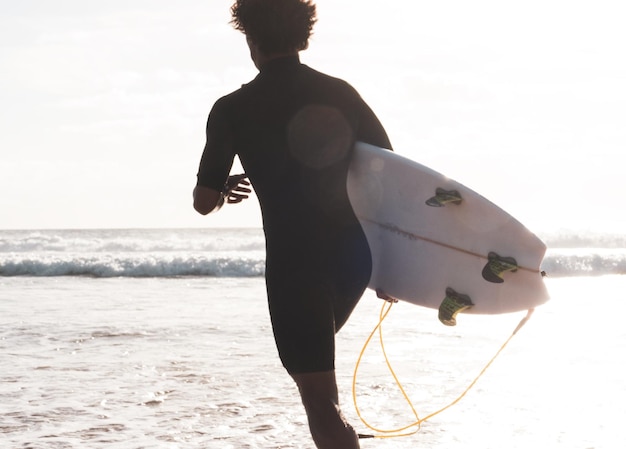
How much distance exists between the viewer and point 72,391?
5.27 meters

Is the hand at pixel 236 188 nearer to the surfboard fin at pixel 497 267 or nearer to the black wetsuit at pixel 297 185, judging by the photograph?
the black wetsuit at pixel 297 185

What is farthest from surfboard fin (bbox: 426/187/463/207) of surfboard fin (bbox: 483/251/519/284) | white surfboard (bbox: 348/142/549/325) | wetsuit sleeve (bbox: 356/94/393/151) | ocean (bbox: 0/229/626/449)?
ocean (bbox: 0/229/626/449)

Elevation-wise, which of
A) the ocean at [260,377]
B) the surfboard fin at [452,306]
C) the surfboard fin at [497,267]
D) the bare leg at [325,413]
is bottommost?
the ocean at [260,377]

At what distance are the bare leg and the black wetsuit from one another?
1.6 inches

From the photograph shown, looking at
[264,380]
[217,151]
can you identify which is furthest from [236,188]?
[264,380]

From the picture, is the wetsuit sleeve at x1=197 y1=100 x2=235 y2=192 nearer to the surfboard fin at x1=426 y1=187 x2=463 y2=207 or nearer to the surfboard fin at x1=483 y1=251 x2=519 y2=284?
the surfboard fin at x1=426 y1=187 x2=463 y2=207

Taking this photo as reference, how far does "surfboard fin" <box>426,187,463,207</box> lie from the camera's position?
309cm

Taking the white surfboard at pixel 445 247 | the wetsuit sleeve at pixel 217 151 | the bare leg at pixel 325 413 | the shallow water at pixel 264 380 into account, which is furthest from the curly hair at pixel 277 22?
the shallow water at pixel 264 380

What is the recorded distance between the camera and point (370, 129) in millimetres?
2566

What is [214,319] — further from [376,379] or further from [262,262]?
[262,262]

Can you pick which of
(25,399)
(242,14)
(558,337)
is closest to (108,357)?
(25,399)

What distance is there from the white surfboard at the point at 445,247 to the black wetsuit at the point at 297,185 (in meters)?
0.52

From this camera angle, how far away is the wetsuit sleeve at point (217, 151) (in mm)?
2451

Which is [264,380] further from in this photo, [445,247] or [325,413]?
[325,413]
